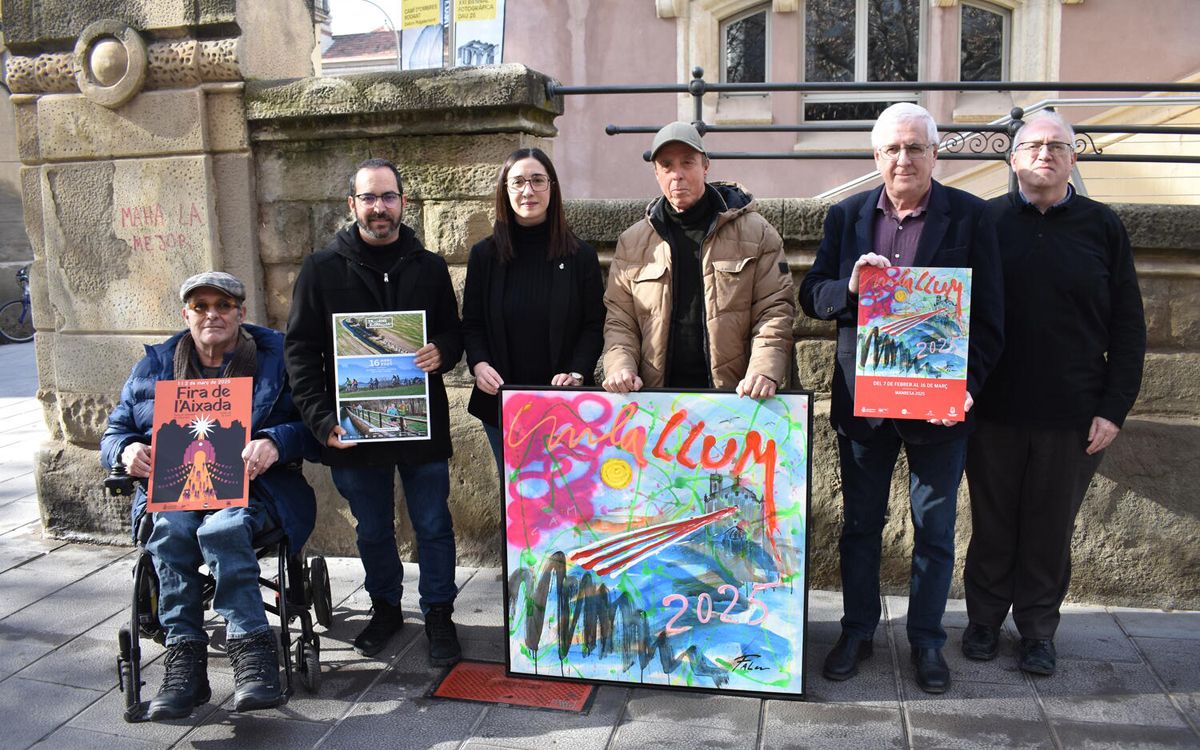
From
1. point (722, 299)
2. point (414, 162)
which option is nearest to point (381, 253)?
→ point (414, 162)

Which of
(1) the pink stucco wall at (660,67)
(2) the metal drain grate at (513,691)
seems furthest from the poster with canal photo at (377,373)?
(1) the pink stucco wall at (660,67)

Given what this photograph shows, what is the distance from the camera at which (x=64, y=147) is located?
197 inches

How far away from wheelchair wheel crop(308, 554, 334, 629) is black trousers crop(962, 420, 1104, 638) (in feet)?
8.54

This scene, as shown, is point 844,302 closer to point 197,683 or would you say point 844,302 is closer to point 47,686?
point 197,683

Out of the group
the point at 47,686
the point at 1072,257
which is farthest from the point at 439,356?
the point at 1072,257

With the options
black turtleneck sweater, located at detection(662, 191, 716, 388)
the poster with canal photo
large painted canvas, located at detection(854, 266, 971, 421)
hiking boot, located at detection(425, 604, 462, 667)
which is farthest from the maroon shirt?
hiking boot, located at detection(425, 604, 462, 667)

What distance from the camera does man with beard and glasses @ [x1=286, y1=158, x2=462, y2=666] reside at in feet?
11.9

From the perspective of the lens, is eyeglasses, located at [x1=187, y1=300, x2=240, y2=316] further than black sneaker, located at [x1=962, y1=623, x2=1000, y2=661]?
No

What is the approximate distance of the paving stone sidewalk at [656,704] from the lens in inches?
128

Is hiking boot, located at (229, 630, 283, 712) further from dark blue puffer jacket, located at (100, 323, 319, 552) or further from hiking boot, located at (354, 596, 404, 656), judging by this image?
hiking boot, located at (354, 596, 404, 656)

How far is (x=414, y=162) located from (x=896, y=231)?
2.33m

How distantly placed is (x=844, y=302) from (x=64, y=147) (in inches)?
160

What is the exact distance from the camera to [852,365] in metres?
3.45
